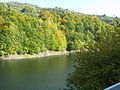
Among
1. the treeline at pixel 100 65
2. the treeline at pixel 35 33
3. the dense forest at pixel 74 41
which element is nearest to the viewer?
the treeline at pixel 100 65

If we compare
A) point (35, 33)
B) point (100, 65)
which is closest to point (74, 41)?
point (35, 33)

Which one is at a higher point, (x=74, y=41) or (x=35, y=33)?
(x=35, y=33)

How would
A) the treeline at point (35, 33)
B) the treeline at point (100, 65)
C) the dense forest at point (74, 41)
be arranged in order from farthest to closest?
the treeline at point (35, 33) → the dense forest at point (74, 41) → the treeline at point (100, 65)

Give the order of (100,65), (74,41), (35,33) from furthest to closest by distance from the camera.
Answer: (74,41) < (35,33) < (100,65)

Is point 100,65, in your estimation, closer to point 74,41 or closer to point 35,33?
point 35,33

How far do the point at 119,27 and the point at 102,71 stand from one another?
155 inches

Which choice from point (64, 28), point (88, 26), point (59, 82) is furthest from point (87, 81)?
point (88, 26)

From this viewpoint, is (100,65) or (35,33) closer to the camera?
(100,65)

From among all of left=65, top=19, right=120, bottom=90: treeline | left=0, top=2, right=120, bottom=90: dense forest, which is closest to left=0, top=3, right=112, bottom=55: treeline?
left=0, top=2, right=120, bottom=90: dense forest

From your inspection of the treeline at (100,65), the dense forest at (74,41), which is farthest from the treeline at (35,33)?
the treeline at (100,65)

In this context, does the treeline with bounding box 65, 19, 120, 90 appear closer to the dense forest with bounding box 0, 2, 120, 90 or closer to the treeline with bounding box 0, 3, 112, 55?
the dense forest with bounding box 0, 2, 120, 90

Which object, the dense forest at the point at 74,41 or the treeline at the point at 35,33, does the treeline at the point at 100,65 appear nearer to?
the dense forest at the point at 74,41

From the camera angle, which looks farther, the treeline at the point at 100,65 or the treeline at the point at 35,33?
the treeline at the point at 35,33

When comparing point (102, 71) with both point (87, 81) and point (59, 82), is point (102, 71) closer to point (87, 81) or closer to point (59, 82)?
point (87, 81)
